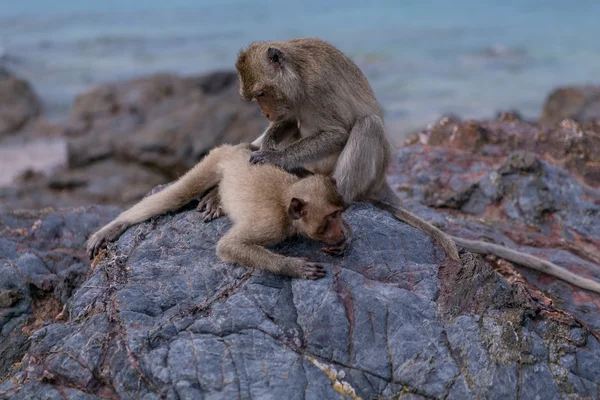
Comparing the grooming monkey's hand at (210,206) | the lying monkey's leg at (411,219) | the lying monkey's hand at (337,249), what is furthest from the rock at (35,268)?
the lying monkey's leg at (411,219)

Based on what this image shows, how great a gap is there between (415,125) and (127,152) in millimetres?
11114

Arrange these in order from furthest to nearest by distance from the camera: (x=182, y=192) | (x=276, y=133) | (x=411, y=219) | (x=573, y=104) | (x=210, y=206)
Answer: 1. (x=573, y=104)
2. (x=276, y=133)
3. (x=182, y=192)
4. (x=210, y=206)
5. (x=411, y=219)

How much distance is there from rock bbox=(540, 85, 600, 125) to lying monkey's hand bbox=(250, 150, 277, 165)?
36.6 ft

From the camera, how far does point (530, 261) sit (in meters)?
6.92

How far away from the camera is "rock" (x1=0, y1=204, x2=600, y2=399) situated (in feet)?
15.5

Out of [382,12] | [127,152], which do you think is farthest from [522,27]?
[127,152]

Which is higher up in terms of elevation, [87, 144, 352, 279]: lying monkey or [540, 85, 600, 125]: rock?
[87, 144, 352, 279]: lying monkey

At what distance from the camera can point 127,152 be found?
55.0ft

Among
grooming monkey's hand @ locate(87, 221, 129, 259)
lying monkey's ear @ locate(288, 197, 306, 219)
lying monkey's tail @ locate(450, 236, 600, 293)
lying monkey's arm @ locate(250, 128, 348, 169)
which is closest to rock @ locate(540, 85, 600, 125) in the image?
lying monkey's tail @ locate(450, 236, 600, 293)

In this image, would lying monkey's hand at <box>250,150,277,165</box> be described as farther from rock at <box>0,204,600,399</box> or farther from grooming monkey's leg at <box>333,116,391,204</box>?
rock at <box>0,204,600,399</box>

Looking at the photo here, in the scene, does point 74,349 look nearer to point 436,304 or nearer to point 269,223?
point 269,223

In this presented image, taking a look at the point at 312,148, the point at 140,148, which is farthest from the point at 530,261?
the point at 140,148

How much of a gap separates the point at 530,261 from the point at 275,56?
322cm

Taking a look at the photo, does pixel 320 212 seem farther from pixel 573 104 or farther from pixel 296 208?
pixel 573 104
